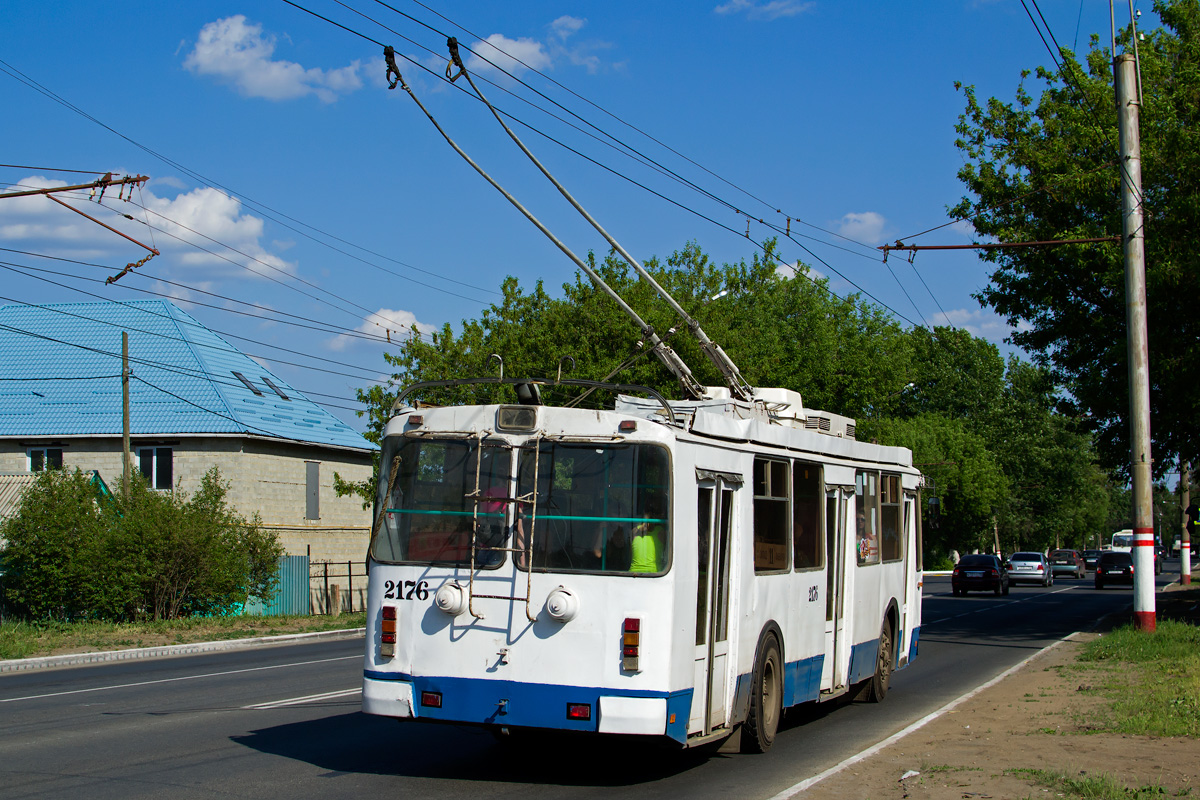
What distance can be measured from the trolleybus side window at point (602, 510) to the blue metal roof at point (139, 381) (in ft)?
103

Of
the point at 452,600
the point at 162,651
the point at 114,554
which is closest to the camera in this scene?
the point at 452,600

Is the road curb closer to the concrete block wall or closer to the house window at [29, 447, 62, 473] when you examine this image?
the concrete block wall

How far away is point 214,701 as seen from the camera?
13.8 m

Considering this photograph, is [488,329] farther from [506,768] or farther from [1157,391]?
[506,768]

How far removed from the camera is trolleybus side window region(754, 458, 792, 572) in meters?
9.88

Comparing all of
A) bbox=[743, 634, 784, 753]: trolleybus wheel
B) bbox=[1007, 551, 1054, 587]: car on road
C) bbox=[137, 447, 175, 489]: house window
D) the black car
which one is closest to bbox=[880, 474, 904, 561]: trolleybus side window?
bbox=[743, 634, 784, 753]: trolleybus wheel

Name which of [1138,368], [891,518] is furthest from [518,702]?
[1138,368]

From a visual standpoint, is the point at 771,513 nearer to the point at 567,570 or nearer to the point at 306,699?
the point at 567,570

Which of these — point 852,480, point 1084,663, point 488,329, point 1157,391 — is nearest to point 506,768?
point 852,480

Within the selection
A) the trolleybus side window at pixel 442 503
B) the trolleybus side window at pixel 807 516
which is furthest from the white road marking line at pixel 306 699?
the trolleybus side window at pixel 807 516

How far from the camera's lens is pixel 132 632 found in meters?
26.1

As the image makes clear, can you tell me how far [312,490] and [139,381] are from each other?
699 centimetres

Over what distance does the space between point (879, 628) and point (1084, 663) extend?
487 centimetres

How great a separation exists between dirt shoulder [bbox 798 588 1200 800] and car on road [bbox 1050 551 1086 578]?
6141 centimetres
